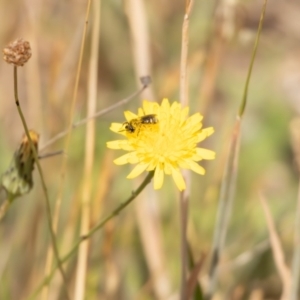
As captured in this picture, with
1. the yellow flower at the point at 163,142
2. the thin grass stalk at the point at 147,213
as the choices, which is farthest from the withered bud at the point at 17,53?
the thin grass stalk at the point at 147,213

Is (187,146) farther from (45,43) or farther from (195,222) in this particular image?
(45,43)

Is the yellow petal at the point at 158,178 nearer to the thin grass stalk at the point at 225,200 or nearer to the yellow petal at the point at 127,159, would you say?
the yellow petal at the point at 127,159

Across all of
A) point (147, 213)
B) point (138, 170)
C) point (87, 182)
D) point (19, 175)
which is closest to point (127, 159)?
point (138, 170)

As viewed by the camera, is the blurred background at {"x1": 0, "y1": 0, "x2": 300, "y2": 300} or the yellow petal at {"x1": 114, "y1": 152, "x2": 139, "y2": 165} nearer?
the yellow petal at {"x1": 114, "y1": 152, "x2": 139, "y2": 165}

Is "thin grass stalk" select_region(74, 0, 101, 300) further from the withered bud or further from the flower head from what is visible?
the withered bud

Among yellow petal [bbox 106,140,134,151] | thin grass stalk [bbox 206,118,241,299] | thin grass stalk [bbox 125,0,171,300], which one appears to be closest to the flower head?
yellow petal [bbox 106,140,134,151]

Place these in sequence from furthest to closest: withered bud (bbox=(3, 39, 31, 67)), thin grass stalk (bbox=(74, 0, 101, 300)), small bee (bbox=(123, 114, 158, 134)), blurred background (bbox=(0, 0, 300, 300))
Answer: blurred background (bbox=(0, 0, 300, 300)) < thin grass stalk (bbox=(74, 0, 101, 300)) < small bee (bbox=(123, 114, 158, 134)) < withered bud (bbox=(3, 39, 31, 67))

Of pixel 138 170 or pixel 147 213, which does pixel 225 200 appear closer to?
pixel 138 170
